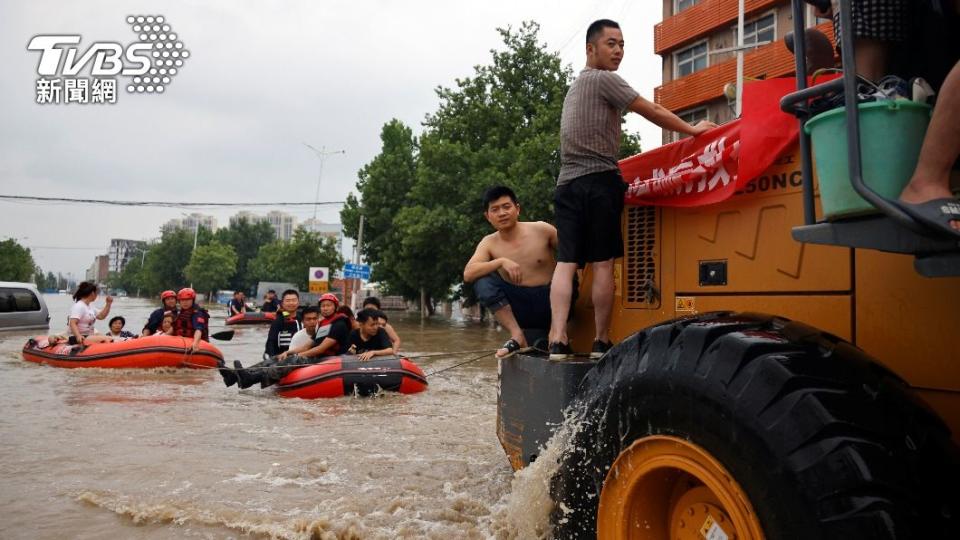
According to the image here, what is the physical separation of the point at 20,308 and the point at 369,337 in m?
18.3

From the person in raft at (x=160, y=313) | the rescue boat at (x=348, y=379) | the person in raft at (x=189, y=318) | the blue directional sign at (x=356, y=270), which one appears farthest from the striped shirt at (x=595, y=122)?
the blue directional sign at (x=356, y=270)

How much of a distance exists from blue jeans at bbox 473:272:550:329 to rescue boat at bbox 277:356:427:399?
21.5 ft

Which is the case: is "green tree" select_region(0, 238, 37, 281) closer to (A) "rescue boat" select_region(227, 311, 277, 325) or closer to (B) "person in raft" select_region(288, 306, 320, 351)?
(A) "rescue boat" select_region(227, 311, 277, 325)

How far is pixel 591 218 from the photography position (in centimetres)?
371

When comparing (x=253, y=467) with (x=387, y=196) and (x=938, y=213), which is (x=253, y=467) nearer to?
(x=938, y=213)

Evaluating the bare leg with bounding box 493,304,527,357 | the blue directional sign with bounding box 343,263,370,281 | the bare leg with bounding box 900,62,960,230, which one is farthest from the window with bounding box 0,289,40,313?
the bare leg with bounding box 900,62,960,230

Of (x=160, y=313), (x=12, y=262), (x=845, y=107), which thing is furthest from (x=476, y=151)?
(x=12, y=262)

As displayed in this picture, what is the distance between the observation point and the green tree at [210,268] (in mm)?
86625

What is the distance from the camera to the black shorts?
366 cm

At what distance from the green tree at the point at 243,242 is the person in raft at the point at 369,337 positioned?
92.4m

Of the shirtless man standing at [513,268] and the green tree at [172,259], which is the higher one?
the green tree at [172,259]

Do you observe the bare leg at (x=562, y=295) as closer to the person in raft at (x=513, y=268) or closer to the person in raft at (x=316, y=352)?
the person in raft at (x=513, y=268)

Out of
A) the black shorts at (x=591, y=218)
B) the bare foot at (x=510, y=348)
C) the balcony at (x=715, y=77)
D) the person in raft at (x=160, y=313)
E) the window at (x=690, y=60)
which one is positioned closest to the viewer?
the black shorts at (x=591, y=218)

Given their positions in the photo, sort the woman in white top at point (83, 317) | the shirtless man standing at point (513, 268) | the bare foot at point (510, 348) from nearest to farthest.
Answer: the bare foot at point (510, 348)
the shirtless man standing at point (513, 268)
the woman in white top at point (83, 317)
